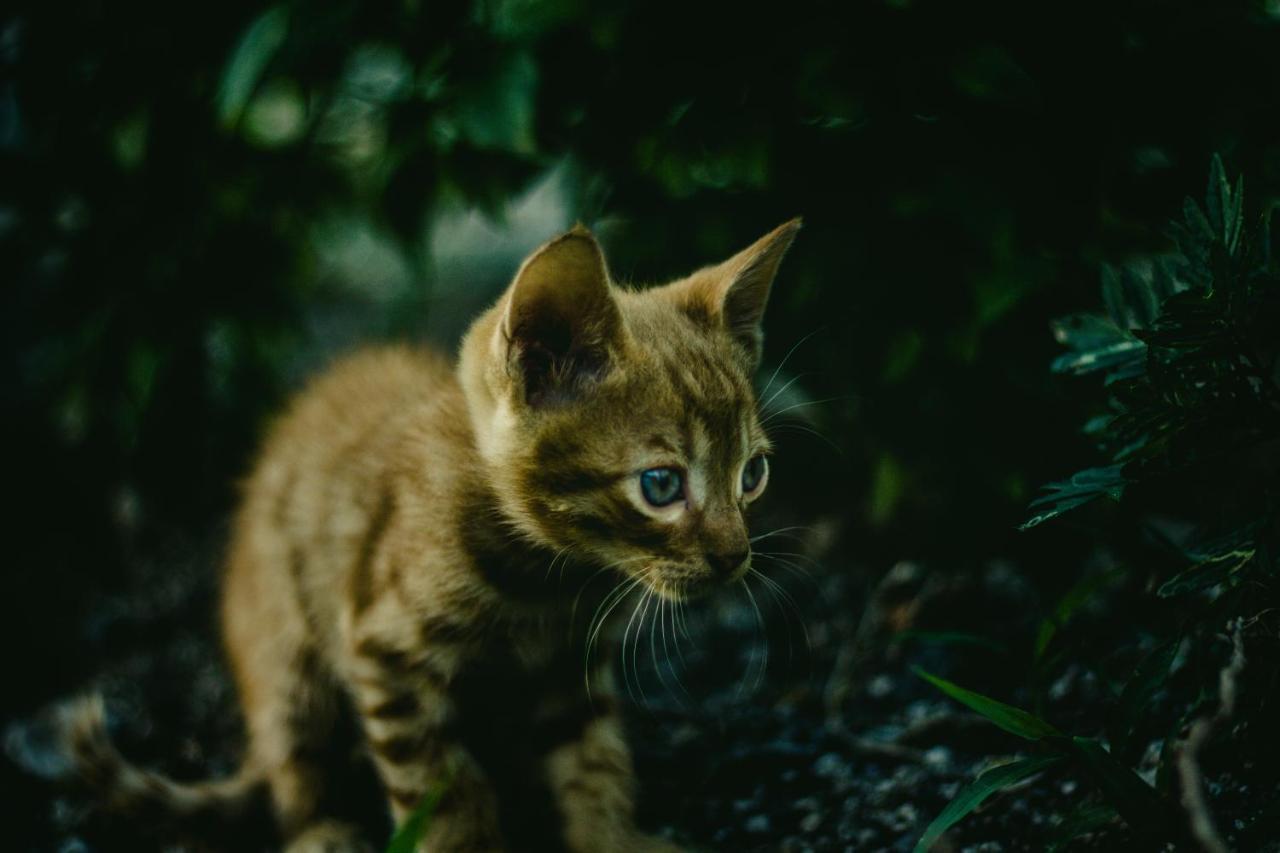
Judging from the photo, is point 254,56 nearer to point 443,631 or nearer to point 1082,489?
point 443,631

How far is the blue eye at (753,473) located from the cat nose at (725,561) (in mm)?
147

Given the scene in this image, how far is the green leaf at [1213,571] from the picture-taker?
4.37 ft

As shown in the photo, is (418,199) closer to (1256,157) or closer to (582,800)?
(582,800)

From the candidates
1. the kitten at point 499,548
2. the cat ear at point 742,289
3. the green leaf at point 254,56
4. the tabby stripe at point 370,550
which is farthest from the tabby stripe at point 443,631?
the green leaf at point 254,56

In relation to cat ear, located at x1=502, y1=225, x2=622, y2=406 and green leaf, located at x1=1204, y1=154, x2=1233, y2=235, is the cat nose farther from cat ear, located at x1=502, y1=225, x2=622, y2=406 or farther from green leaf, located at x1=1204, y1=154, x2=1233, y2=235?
green leaf, located at x1=1204, y1=154, x2=1233, y2=235

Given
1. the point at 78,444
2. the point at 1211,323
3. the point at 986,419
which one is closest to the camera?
the point at 1211,323

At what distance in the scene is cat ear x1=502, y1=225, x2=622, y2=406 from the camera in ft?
4.50

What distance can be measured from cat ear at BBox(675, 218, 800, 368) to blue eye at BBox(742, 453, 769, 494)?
212 mm

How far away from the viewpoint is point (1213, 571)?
53.3 inches

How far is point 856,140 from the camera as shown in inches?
68.7

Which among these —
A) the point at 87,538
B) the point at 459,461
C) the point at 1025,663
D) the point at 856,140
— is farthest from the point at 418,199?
the point at 87,538

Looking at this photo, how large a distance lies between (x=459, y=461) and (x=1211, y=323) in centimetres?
114

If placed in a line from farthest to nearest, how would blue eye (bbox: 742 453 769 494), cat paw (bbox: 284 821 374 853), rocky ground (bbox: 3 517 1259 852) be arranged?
cat paw (bbox: 284 821 374 853) → rocky ground (bbox: 3 517 1259 852) → blue eye (bbox: 742 453 769 494)

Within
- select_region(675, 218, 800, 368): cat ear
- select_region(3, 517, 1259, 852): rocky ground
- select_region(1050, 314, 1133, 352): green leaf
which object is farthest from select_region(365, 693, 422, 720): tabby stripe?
select_region(1050, 314, 1133, 352): green leaf
